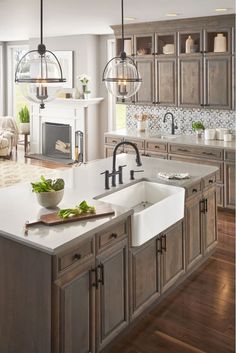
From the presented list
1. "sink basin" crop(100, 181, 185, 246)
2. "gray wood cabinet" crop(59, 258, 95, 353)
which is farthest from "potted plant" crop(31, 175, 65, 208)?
"gray wood cabinet" crop(59, 258, 95, 353)

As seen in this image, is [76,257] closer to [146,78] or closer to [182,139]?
[182,139]

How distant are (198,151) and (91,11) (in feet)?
7.64

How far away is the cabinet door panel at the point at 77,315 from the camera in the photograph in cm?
250

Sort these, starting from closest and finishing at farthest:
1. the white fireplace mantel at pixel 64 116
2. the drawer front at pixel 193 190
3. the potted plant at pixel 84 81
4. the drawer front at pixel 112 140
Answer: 1. the drawer front at pixel 193 190
2. the drawer front at pixel 112 140
3. the potted plant at pixel 84 81
4. the white fireplace mantel at pixel 64 116

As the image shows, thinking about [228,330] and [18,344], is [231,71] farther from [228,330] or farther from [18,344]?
[18,344]

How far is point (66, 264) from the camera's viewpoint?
2.49m

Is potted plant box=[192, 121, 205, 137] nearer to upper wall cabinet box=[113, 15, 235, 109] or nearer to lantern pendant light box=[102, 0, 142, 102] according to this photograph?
upper wall cabinet box=[113, 15, 235, 109]

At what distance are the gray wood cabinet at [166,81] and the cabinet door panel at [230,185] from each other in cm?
148

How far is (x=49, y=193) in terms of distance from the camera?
9.96 feet

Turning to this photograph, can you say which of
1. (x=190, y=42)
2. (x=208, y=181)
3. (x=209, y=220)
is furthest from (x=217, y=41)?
(x=209, y=220)

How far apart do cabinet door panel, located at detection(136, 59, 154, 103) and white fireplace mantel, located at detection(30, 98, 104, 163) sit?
6.28ft

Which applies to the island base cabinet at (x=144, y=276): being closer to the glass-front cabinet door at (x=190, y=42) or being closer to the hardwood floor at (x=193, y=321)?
the hardwood floor at (x=193, y=321)

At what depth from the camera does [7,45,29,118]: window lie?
10883 mm

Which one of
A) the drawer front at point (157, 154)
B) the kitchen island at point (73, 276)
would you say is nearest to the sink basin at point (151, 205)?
the kitchen island at point (73, 276)
